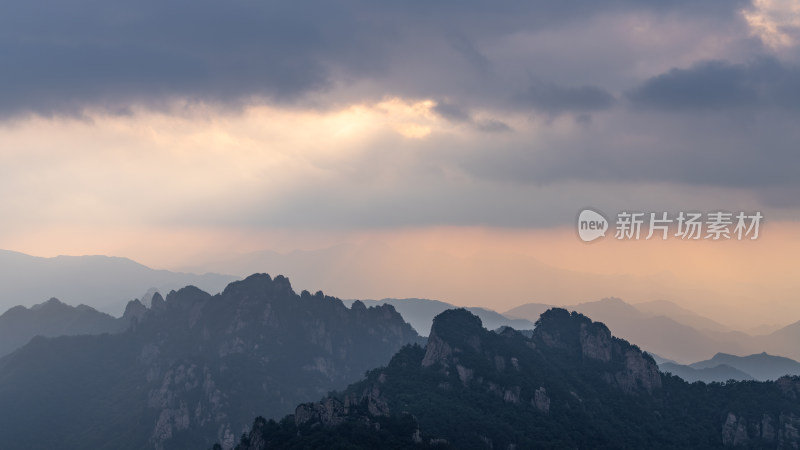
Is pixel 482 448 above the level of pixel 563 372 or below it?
below

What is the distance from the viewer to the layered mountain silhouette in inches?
5871

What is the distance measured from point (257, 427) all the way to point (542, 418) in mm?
69083

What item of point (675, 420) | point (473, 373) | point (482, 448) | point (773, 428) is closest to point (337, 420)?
point (482, 448)

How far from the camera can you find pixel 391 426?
129m

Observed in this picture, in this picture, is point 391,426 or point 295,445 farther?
point 391,426

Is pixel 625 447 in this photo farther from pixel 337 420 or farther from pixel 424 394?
pixel 337 420

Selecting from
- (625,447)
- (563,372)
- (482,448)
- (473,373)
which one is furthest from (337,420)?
(563,372)

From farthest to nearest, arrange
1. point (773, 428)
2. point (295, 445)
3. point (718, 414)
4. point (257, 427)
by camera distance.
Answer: point (718, 414) → point (773, 428) → point (257, 427) → point (295, 445)

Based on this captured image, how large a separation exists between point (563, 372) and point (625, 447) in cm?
3427

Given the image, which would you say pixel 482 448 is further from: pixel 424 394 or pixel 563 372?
pixel 563 372

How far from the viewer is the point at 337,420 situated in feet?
416

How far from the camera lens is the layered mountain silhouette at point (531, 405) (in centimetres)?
14912

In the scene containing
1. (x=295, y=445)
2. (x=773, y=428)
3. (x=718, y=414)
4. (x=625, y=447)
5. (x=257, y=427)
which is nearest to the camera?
(x=295, y=445)

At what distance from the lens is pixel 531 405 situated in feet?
559
